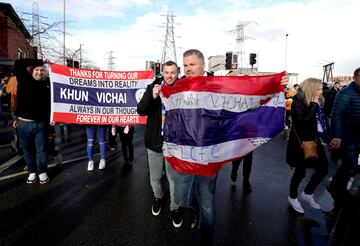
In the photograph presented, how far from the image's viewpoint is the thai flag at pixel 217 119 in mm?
2812

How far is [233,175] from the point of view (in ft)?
18.2

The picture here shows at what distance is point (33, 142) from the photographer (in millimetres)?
5301

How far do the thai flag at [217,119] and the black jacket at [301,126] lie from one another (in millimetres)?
1039

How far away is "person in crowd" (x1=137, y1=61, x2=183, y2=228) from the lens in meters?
3.61

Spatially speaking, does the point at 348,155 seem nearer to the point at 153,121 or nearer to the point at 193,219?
the point at 193,219

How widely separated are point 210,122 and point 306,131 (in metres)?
1.95

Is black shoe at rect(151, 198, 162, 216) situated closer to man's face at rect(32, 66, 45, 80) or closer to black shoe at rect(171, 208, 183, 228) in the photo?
black shoe at rect(171, 208, 183, 228)

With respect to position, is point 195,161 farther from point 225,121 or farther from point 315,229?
point 315,229

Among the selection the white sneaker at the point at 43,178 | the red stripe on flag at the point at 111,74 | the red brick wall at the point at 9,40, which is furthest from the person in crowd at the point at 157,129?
the red brick wall at the point at 9,40

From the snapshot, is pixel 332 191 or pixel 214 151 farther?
pixel 332 191

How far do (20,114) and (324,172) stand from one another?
4660 millimetres

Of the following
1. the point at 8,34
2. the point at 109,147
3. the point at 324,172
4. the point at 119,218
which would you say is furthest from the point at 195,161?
the point at 8,34

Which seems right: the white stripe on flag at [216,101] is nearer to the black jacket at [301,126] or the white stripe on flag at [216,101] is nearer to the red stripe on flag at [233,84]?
the red stripe on flag at [233,84]

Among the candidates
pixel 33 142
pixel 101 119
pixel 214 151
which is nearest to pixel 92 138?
pixel 101 119
